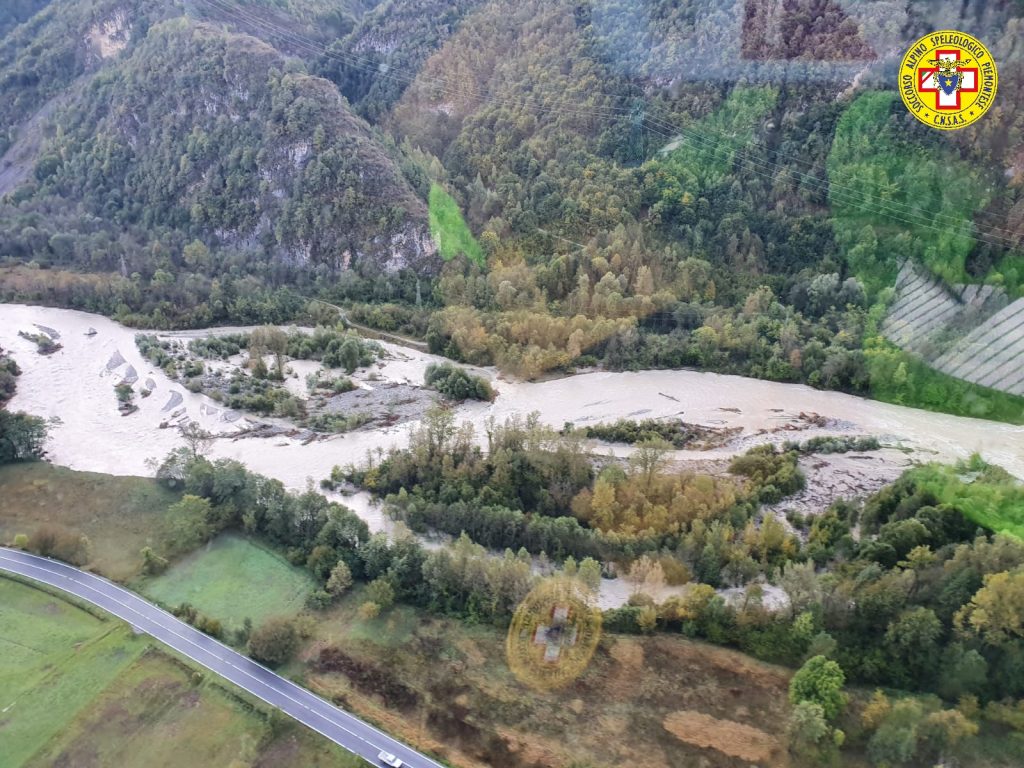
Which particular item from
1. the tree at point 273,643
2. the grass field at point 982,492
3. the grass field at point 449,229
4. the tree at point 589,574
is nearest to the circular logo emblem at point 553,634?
the tree at point 589,574

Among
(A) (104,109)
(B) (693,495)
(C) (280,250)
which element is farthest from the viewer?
(A) (104,109)

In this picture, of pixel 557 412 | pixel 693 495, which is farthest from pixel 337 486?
pixel 693 495

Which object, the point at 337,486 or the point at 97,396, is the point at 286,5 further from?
the point at 337,486

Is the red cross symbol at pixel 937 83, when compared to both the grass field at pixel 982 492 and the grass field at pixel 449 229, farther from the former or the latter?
the grass field at pixel 449 229

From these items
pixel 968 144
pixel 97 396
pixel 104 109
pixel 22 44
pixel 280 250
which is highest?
pixel 22 44

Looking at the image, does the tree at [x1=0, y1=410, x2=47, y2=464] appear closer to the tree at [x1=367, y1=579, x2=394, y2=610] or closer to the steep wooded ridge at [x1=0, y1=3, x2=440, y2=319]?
the tree at [x1=367, y1=579, x2=394, y2=610]

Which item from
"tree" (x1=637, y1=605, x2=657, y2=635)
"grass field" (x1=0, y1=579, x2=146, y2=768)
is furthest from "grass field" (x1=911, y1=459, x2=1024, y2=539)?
"grass field" (x1=0, y1=579, x2=146, y2=768)

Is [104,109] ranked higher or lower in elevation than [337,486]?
higher
